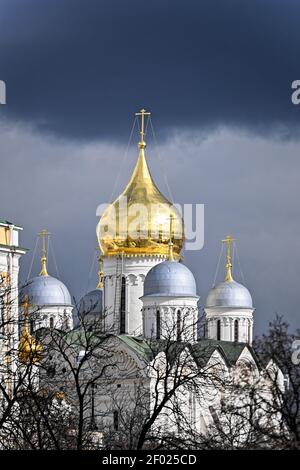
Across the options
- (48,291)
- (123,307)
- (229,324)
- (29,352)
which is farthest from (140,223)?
(29,352)

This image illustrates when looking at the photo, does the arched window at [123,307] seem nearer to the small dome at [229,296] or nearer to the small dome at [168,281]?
the small dome at [168,281]

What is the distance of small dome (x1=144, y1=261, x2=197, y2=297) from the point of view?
59531mm

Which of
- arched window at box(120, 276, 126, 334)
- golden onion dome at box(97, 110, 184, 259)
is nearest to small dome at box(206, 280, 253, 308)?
golden onion dome at box(97, 110, 184, 259)

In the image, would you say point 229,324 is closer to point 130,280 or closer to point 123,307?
point 130,280

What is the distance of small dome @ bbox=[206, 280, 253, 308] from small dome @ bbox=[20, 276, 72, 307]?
17.8ft

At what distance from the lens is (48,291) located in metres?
63.0

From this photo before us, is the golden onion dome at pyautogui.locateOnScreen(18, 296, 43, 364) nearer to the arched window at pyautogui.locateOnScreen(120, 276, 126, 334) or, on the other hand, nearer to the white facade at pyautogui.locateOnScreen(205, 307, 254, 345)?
the arched window at pyautogui.locateOnScreen(120, 276, 126, 334)

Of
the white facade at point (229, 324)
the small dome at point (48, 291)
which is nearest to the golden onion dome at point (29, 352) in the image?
the small dome at point (48, 291)

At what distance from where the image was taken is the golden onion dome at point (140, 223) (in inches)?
2414

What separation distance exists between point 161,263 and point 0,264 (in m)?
18.1

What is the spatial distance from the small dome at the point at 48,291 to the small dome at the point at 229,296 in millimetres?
5435
